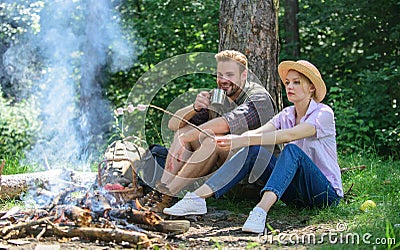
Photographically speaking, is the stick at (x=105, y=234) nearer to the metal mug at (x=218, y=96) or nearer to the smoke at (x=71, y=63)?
the metal mug at (x=218, y=96)

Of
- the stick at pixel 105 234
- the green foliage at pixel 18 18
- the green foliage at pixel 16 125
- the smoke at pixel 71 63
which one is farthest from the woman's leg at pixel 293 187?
the green foliage at pixel 16 125

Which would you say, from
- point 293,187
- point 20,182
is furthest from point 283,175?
point 20,182

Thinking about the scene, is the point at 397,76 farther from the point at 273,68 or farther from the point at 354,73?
the point at 273,68

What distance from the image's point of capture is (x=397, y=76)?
676 cm

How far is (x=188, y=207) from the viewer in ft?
11.4

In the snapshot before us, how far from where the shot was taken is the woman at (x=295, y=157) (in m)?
3.40

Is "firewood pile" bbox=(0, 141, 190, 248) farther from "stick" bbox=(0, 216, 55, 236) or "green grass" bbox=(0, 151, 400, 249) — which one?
"green grass" bbox=(0, 151, 400, 249)

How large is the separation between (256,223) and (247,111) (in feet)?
3.00

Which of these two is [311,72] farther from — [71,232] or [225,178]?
[71,232]

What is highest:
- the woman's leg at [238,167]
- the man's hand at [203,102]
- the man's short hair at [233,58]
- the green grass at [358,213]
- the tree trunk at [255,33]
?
the tree trunk at [255,33]

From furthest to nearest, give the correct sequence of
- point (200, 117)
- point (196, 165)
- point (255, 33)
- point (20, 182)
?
point (255, 33) < point (20, 182) < point (200, 117) < point (196, 165)

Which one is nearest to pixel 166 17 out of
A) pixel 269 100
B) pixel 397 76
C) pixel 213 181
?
pixel 397 76

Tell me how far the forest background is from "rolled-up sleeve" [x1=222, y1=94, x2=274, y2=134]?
2.61 metres

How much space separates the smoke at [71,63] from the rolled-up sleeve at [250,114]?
4.55m
